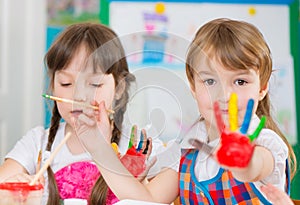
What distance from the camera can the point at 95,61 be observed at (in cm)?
81

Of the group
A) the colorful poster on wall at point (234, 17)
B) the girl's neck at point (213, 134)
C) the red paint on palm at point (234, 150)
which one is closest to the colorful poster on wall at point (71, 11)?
the colorful poster on wall at point (234, 17)

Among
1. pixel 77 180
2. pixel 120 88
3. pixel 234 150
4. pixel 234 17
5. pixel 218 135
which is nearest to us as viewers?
pixel 234 150

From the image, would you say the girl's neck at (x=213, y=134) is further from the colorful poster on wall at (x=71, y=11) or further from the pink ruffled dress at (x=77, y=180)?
the colorful poster on wall at (x=71, y=11)

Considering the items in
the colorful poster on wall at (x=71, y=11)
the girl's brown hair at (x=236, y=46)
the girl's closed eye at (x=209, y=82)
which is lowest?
the girl's closed eye at (x=209, y=82)

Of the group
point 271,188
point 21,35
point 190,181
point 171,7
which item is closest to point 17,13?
point 21,35

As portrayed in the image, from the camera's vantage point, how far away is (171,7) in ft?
8.50

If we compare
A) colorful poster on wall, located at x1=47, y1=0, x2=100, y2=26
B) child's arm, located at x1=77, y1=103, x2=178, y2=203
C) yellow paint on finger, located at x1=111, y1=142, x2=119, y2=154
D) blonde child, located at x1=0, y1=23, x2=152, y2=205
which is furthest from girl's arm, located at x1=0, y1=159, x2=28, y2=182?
colorful poster on wall, located at x1=47, y1=0, x2=100, y2=26

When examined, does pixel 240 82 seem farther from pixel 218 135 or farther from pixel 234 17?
pixel 234 17

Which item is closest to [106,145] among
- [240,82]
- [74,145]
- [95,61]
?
[95,61]

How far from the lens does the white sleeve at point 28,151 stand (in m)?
1.19

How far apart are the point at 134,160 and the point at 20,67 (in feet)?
6.52

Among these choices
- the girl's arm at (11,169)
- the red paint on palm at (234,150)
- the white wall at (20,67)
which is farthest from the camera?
the white wall at (20,67)

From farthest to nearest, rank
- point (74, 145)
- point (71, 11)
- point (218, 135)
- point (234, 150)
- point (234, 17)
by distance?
point (71, 11) → point (234, 17) → point (74, 145) → point (218, 135) → point (234, 150)

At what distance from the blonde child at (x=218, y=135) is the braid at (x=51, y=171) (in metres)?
0.16
